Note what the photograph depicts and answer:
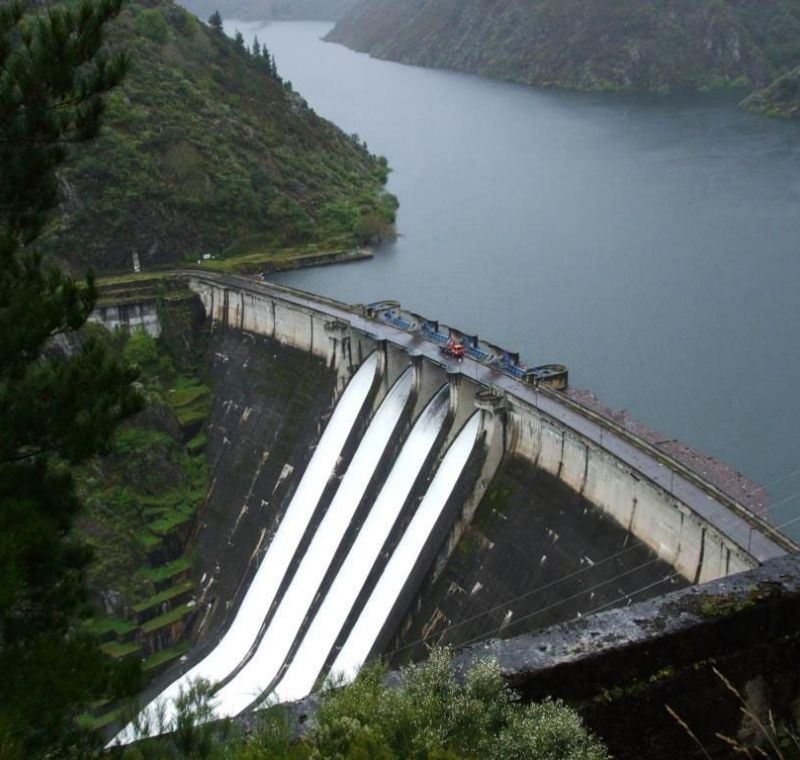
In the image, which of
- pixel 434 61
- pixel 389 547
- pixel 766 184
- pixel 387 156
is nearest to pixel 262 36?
pixel 434 61

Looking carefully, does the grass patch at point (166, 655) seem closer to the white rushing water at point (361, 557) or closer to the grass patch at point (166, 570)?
the grass patch at point (166, 570)

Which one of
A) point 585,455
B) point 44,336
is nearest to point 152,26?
point 585,455

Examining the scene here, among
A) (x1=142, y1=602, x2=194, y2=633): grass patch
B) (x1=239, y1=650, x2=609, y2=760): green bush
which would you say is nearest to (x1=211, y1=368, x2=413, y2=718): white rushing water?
(x1=142, y1=602, x2=194, y2=633): grass patch

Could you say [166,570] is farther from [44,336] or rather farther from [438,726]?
[438,726]

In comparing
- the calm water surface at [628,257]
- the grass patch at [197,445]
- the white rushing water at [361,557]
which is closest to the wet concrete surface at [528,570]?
the white rushing water at [361,557]

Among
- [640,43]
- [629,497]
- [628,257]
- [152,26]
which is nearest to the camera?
[629,497]

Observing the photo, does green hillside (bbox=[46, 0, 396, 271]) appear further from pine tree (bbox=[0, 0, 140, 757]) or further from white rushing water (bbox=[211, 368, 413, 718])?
pine tree (bbox=[0, 0, 140, 757])

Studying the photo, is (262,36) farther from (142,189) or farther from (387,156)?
(142,189)

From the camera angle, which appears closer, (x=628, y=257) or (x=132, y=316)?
(x=132, y=316)
